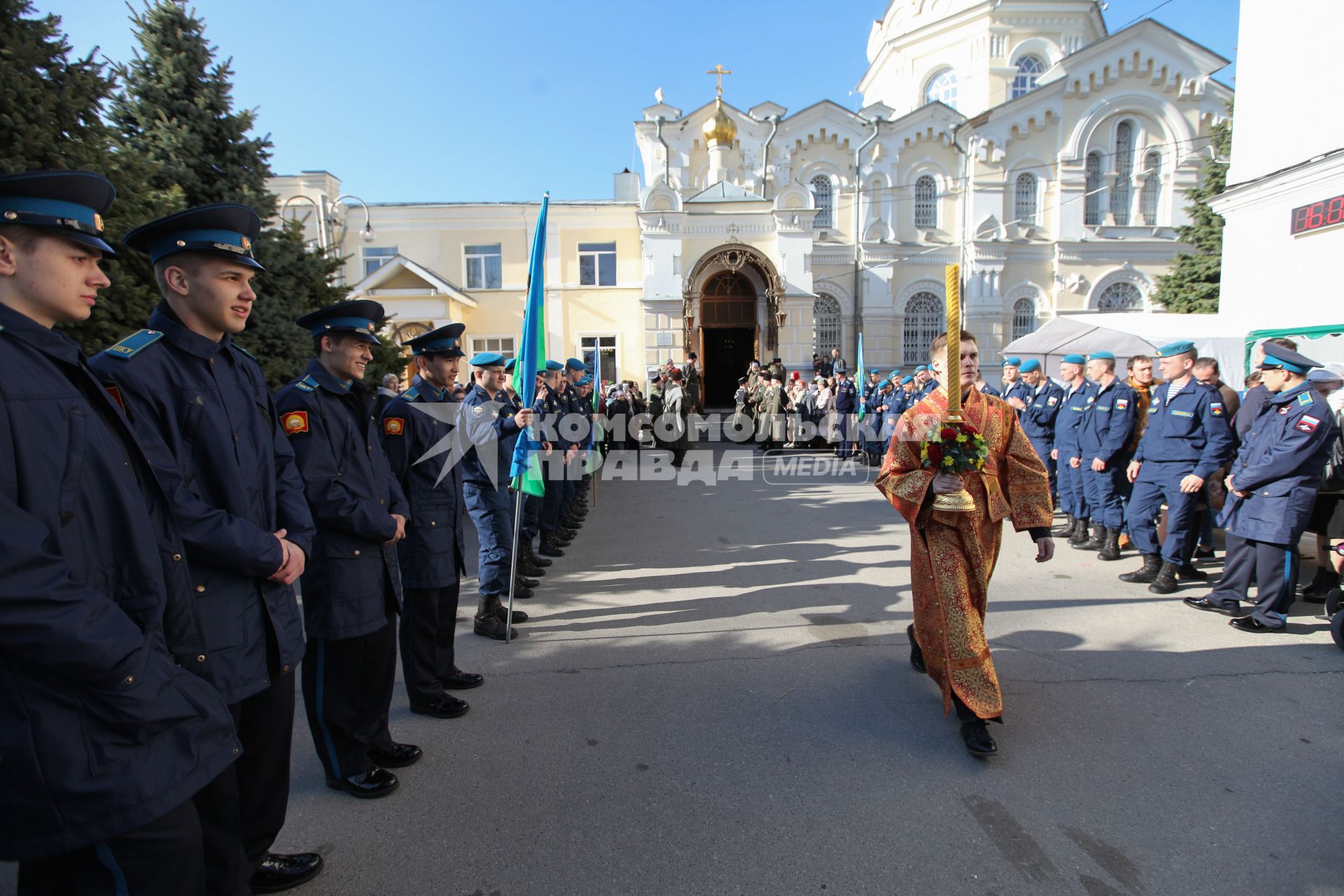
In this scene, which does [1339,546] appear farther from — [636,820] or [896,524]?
[636,820]

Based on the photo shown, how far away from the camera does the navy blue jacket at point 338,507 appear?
9.50ft

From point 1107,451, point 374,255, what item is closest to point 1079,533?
point 1107,451

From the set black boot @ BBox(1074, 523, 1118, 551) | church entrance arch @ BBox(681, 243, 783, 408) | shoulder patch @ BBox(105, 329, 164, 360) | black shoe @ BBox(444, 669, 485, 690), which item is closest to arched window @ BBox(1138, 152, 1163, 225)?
church entrance arch @ BBox(681, 243, 783, 408)

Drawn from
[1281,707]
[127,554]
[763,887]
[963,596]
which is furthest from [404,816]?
[1281,707]

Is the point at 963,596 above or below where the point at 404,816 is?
above

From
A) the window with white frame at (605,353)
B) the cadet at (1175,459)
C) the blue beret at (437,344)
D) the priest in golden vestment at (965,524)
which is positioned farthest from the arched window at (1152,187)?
the blue beret at (437,344)

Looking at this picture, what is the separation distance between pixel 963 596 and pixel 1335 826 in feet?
5.28

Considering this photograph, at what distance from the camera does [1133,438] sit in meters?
7.42

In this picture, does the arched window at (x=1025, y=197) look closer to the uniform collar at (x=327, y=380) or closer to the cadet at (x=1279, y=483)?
the cadet at (x=1279, y=483)

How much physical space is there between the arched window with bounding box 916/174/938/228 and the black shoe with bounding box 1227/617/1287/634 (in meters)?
24.2

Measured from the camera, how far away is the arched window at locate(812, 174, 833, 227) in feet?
85.6

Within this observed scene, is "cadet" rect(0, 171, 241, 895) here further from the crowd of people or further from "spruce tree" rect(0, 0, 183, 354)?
"spruce tree" rect(0, 0, 183, 354)

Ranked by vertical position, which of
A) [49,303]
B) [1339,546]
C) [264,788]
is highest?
[49,303]

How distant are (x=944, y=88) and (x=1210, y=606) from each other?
3174 centimetres
